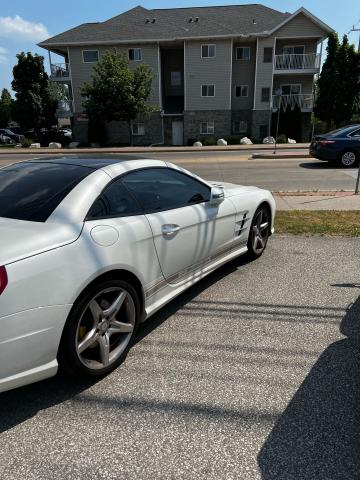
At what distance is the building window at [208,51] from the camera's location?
33844mm

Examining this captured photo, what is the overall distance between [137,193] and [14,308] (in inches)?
56.4

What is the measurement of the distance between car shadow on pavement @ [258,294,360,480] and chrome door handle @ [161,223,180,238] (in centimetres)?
146

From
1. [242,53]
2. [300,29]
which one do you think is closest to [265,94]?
[242,53]

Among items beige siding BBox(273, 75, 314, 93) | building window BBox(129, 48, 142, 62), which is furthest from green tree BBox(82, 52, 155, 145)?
beige siding BBox(273, 75, 314, 93)

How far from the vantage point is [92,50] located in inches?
1357

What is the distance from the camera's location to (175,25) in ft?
114

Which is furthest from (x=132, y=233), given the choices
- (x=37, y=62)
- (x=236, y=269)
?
(x=37, y=62)

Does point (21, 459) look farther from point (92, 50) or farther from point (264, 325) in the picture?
point (92, 50)

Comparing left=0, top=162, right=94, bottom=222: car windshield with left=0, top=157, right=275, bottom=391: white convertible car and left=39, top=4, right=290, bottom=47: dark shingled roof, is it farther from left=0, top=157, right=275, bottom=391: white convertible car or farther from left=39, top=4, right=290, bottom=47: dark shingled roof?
left=39, top=4, right=290, bottom=47: dark shingled roof

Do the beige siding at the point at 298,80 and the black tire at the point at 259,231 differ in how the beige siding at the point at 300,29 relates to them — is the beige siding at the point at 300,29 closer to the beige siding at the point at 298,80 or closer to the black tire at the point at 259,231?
the beige siding at the point at 298,80

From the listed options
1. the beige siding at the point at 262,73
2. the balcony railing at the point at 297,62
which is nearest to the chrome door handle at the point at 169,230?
the beige siding at the point at 262,73

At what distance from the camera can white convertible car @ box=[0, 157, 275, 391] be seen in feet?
7.07

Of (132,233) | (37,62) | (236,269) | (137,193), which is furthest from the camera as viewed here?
(37,62)

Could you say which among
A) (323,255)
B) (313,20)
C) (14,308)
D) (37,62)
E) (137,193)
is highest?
(313,20)
